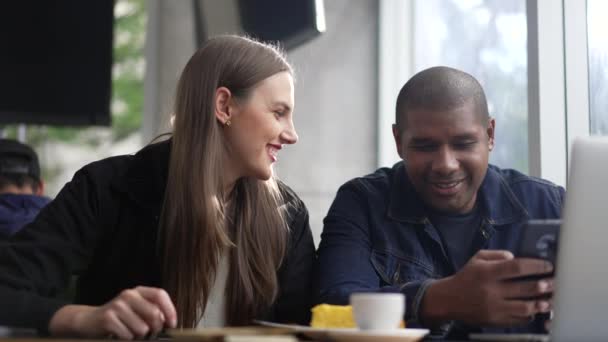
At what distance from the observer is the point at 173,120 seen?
201cm

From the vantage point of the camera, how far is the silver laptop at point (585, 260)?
1106 mm

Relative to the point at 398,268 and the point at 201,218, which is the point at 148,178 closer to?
the point at 201,218

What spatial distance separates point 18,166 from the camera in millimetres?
3314

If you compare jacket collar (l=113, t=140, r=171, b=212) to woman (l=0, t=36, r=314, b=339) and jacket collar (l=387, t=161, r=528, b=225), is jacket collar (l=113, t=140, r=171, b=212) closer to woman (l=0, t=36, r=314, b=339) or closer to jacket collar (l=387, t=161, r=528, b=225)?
woman (l=0, t=36, r=314, b=339)

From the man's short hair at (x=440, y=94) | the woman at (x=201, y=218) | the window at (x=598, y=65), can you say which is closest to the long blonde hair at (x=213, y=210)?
the woman at (x=201, y=218)

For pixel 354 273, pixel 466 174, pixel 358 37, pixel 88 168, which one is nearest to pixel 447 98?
pixel 466 174

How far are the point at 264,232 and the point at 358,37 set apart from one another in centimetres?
273

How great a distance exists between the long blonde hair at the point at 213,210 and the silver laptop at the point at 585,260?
853 millimetres

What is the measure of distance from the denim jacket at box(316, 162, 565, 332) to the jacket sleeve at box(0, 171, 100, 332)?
51 centimetres

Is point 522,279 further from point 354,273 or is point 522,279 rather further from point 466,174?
point 466,174

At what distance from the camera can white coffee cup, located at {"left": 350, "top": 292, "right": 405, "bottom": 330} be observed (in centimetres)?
114

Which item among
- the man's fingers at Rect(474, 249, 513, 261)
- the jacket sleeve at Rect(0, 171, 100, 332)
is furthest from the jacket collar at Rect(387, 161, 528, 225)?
the jacket sleeve at Rect(0, 171, 100, 332)

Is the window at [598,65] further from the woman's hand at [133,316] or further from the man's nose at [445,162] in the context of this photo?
the woman's hand at [133,316]

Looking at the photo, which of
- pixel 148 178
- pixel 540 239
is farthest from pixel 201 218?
pixel 540 239
